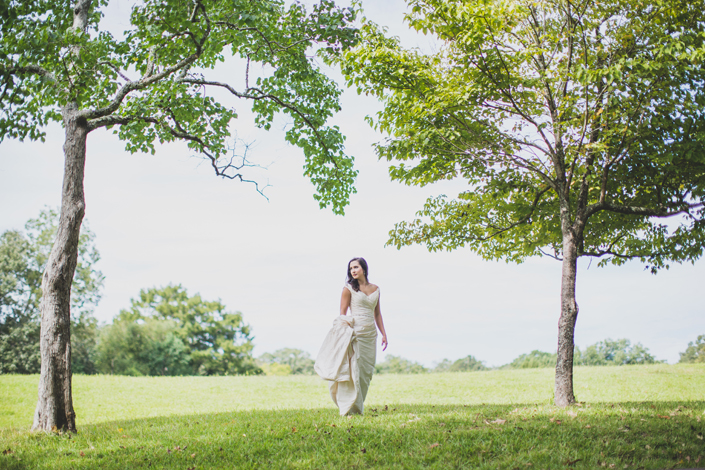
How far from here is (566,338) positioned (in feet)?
31.9

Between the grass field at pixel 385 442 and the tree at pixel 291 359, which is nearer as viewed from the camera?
the grass field at pixel 385 442

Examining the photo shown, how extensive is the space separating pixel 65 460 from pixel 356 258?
5604 mm

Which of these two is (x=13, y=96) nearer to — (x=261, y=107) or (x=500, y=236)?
(x=261, y=107)

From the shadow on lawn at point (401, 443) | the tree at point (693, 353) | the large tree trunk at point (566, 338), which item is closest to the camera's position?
the shadow on lawn at point (401, 443)

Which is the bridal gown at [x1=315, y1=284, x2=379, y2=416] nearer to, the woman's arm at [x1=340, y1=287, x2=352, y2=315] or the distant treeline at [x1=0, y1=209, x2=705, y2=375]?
the woman's arm at [x1=340, y1=287, x2=352, y2=315]

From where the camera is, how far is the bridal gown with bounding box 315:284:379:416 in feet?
27.4

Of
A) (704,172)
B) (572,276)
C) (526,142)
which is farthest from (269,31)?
(704,172)

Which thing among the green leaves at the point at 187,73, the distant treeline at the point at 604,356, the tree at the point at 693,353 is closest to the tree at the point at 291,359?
the distant treeline at the point at 604,356

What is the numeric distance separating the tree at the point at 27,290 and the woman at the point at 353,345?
30.8m

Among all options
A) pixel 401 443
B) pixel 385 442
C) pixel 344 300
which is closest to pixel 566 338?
pixel 344 300

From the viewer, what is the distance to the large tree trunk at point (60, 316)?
8227 mm

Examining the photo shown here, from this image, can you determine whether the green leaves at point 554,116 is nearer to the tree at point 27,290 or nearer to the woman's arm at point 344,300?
the woman's arm at point 344,300

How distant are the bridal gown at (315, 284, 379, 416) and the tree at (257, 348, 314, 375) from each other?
206ft

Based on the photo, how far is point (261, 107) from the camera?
41.6 feet
